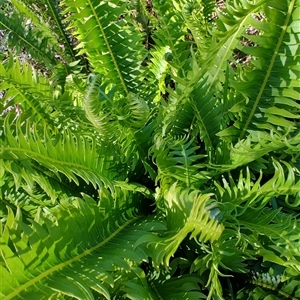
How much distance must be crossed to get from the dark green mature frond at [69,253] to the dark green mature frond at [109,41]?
45 cm

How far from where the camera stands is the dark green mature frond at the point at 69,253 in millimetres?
765

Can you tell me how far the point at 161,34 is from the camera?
134cm

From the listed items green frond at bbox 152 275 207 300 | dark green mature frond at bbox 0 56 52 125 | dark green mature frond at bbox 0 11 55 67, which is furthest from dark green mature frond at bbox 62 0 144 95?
green frond at bbox 152 275 207 300

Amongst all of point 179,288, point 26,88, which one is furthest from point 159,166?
point 26,88

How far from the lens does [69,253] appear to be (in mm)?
915

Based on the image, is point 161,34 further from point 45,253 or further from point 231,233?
point 45,253

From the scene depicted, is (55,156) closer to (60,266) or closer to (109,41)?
(60,266)

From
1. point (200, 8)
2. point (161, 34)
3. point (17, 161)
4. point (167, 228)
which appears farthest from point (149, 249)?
point (200, 8)

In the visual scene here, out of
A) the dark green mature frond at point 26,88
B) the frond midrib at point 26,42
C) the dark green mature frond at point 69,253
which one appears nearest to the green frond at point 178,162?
the dark green mature frond at point 69,253

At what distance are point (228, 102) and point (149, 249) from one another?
1.48ft

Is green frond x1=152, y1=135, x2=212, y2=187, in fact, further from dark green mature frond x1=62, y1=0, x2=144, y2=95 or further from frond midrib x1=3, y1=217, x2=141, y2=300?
dark green mature frond x1=62, y1=0, x2=144, y2=95

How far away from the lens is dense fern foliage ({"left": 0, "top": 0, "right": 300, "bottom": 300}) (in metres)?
0.89

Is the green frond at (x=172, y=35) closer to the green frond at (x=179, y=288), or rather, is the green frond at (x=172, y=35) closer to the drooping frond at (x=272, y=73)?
the drooping frond at (x=272, y=73)

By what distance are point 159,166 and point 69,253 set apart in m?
0.33
